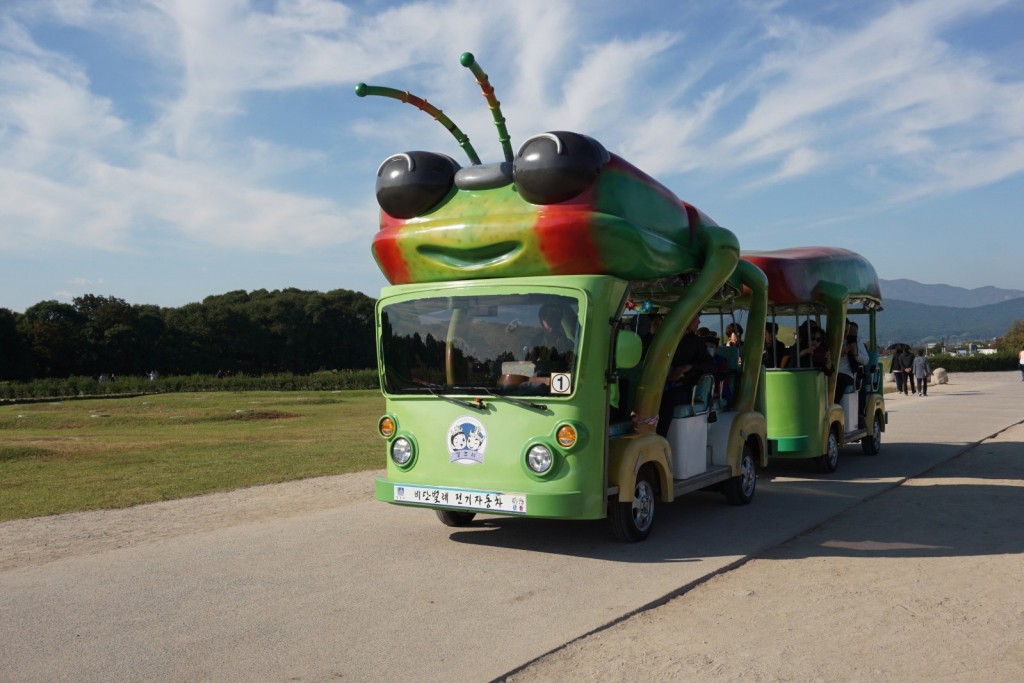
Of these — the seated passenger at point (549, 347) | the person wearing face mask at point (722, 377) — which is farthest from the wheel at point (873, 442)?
the seated passenger at point (549, 347)

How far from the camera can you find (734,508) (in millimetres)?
10305

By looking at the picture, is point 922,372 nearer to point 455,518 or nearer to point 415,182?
point 455,518

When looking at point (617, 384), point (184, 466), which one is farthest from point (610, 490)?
point (184, 466)

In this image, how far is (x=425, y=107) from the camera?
8266mm

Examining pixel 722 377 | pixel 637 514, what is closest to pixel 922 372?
pixel 722 377

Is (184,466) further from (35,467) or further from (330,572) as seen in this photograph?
(330,572)

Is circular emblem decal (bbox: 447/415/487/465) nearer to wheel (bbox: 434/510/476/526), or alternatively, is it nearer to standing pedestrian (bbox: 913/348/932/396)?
wheel (bbox: 434/510/476/526)

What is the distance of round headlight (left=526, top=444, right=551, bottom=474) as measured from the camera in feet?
24.7

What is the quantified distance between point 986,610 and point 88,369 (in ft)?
237

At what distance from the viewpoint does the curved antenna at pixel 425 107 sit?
7.87 meters

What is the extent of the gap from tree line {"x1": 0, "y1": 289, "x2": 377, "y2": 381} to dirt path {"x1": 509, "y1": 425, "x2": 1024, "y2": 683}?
214 ft

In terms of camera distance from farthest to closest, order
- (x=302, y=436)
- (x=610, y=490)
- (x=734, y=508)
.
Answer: (x=302, y=436)
(x=734, y=508)
(x=610, y=490)

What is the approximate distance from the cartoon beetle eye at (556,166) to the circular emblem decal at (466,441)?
6.44 feet

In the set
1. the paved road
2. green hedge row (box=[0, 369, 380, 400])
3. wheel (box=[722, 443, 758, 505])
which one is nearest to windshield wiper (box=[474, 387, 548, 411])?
the paved road
